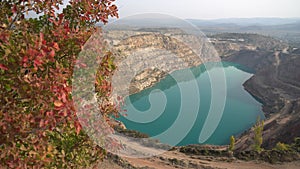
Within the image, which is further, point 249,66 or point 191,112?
point 249,66

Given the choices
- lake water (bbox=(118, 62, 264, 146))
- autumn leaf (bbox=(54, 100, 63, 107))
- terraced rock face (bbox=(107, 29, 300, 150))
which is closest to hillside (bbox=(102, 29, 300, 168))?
terraced rock face (bbox=(107, 29, 300, 150))

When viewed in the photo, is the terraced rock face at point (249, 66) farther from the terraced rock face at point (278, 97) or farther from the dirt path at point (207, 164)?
the dirt path at point (207, 164)

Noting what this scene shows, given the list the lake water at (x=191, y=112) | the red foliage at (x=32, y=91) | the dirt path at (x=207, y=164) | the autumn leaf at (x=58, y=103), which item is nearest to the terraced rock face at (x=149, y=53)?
the lake water at (x=191, y=112)

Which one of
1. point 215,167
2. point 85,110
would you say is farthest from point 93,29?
point 215,167

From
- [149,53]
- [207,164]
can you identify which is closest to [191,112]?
[207,164]

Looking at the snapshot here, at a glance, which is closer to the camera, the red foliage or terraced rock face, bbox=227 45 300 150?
the red foliage

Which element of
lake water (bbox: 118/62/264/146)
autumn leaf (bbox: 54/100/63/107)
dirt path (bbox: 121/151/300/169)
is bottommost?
lake water (bbox: 118/62/264/146)

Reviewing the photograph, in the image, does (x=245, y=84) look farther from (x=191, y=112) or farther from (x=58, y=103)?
(x=58, y=103)

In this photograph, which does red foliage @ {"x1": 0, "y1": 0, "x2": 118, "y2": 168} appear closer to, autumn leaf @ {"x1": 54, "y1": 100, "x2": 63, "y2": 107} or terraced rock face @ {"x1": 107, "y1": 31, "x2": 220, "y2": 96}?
autumn leaf @ {"x1": 54, "y1": 100, "x2": 63, "y2": 107}
